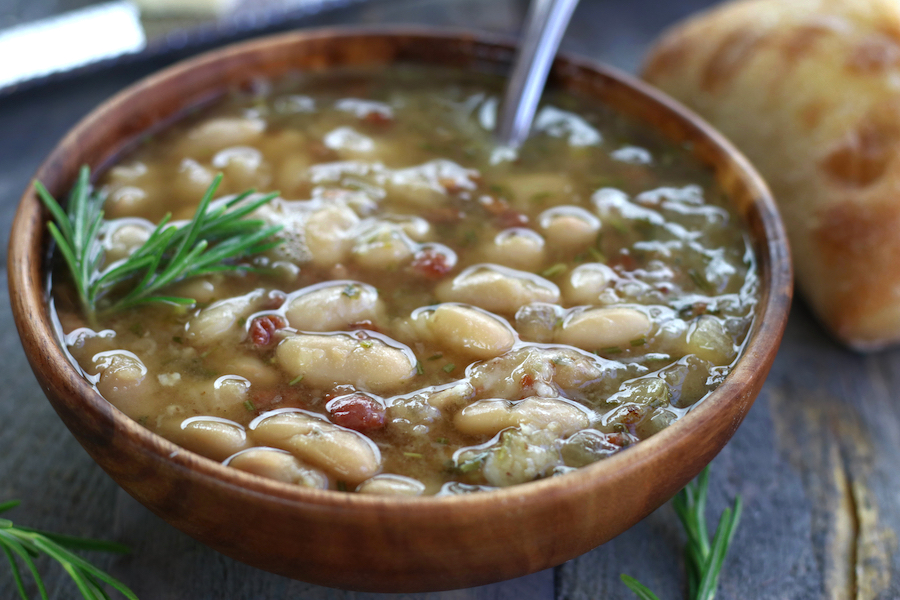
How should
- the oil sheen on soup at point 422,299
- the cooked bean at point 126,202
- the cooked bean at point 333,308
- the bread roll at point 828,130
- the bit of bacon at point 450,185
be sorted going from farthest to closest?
the bread roll at point 828,130 < the bit of bacon at point 450,185 < the cooked bean at point 126,202 < the cooked bean at point 333,308 < the oil sheen on soup at point 422,299

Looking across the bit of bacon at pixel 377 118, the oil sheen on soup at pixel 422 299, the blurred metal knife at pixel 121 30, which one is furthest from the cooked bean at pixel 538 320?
the blurred metal knife at pixel 121 30

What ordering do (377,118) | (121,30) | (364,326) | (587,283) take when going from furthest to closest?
1. (121,30)
2. (377,118)
3. (587,283)
4. (364,326)

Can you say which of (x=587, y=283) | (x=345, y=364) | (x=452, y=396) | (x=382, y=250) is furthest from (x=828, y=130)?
(x=345, y=364)

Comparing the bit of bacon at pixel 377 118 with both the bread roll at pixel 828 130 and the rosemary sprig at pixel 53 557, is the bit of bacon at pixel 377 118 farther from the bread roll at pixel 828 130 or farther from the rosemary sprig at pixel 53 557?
the rosemary sprig at pixel 53 557

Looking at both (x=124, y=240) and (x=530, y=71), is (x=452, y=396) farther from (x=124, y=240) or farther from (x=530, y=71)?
(x=530, y=71)

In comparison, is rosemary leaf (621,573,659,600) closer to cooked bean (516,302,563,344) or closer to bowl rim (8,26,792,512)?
bowl rim (8,26,792,512)

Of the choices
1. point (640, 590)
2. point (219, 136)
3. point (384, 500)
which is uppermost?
point (219, 136)

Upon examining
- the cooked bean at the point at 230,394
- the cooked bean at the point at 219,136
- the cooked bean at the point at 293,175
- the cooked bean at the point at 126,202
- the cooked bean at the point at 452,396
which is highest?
the cooked bean at the point at 219,136
